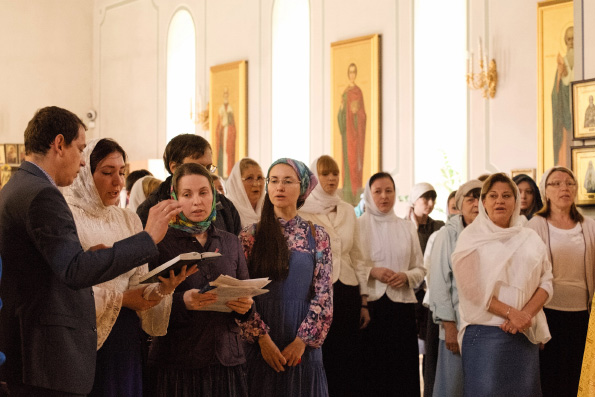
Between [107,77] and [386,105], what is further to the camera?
[107,77]

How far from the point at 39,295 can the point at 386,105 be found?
7.70 metres

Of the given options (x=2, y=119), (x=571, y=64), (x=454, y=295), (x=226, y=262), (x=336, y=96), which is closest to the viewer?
(x=226, y=262)

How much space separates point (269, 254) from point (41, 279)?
56.3 inches

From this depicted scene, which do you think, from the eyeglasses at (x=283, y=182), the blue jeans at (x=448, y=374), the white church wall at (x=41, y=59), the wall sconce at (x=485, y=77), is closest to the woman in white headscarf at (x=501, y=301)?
the blue jeans at (x=448, y=374)

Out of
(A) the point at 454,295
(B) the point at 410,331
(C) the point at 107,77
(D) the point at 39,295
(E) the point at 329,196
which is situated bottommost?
(B) the point at 410,331

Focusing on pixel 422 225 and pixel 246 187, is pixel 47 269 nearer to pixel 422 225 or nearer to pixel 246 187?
pixel 246 187

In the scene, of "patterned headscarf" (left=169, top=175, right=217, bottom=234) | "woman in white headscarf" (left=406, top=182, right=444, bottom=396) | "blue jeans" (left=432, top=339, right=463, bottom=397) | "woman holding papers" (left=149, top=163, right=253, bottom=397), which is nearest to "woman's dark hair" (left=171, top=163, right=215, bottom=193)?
"woman holding papers" (left=149, top=163, right=253, bottom=397)

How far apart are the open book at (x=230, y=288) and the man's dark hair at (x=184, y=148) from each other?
0.90 m

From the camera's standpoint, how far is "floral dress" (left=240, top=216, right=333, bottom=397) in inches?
137

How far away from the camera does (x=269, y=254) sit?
3.56 meters

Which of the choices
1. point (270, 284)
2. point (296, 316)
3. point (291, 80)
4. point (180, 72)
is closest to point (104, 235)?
point (270, 284)

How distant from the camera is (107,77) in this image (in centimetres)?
1438

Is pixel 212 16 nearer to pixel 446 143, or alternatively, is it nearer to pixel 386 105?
pixel 386 105

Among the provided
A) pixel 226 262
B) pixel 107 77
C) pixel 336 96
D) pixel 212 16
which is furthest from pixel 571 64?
pixel 107 77
